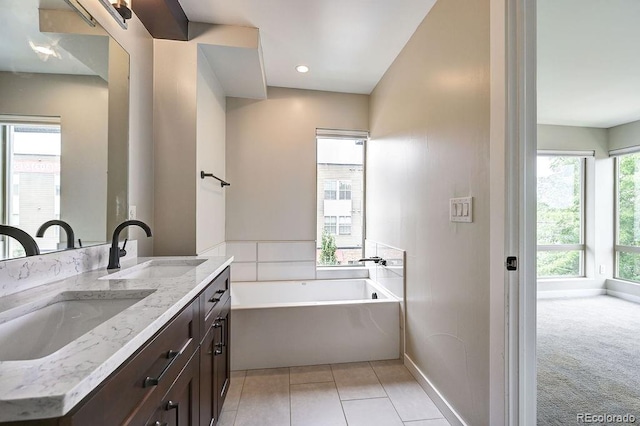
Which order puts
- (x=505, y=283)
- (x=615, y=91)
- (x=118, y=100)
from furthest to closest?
(x=615, y=91)
(x=118, y=100)
(x=505, y=283)

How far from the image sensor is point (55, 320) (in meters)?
0.86

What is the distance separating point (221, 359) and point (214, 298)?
1.32ft

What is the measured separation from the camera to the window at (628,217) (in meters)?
3.75

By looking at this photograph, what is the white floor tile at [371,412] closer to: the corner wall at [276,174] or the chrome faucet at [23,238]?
the corner wall at [276,174]

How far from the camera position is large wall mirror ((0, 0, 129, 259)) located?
0.94m

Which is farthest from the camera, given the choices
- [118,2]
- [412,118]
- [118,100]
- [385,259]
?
[385,259]

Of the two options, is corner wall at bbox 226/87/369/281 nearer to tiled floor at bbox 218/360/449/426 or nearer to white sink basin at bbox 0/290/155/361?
tiled floor at bbox 218/360/449/426

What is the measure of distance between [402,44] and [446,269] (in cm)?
177

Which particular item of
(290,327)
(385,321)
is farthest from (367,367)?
(290,327)

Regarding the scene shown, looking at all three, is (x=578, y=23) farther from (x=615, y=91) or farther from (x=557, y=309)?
(x=557, y=309)

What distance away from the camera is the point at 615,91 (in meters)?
2.90

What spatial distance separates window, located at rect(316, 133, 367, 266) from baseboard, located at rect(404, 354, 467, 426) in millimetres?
1335

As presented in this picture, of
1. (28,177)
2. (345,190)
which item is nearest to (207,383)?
(28,177)

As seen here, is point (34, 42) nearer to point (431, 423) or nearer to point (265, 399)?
point (265, 399)
